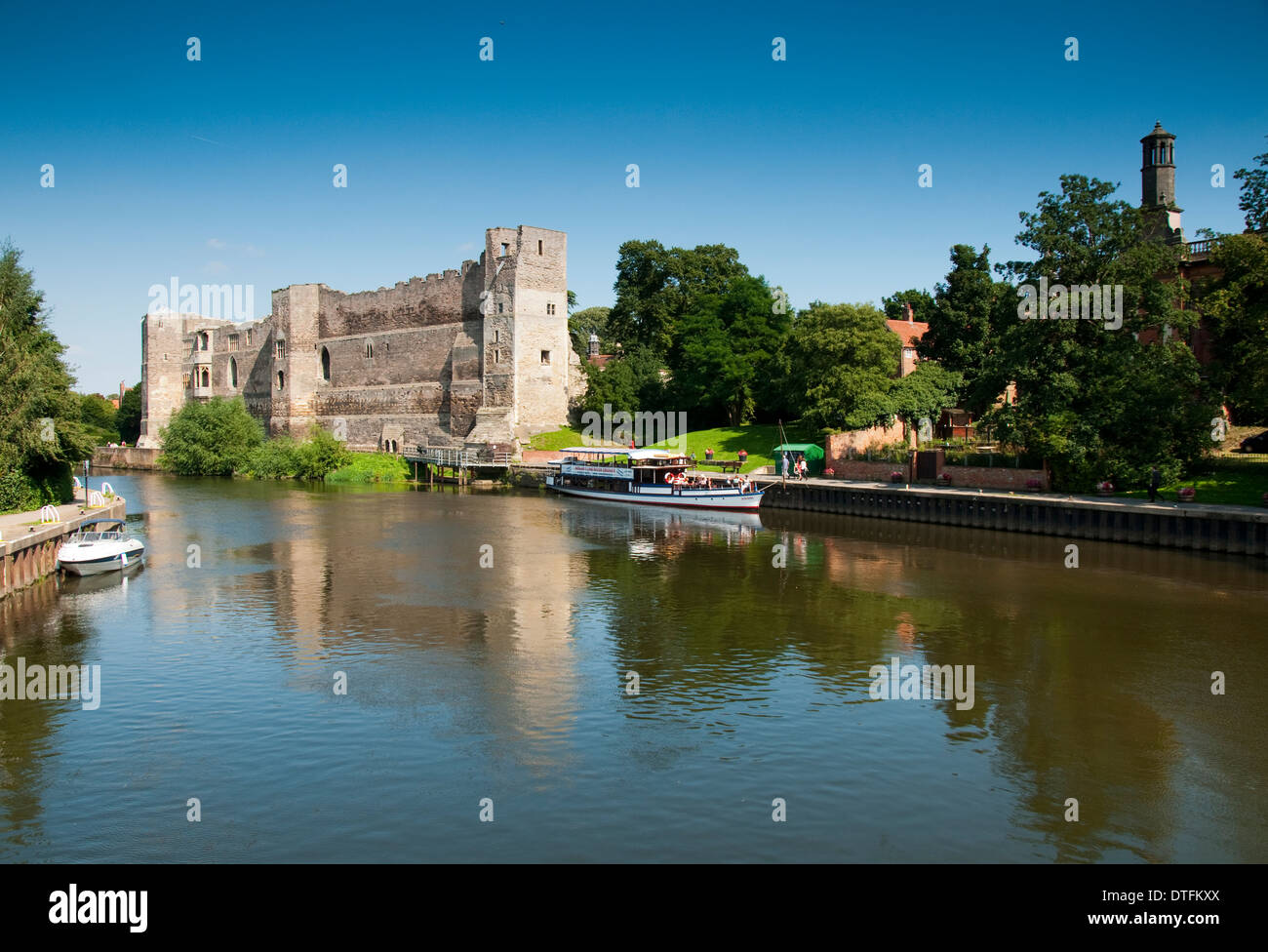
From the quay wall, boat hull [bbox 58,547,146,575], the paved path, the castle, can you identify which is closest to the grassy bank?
the castle

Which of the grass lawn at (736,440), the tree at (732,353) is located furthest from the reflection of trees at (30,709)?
the tree at (732,353)

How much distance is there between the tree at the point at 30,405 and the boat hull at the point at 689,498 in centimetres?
2116

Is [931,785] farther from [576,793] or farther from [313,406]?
[313,406]

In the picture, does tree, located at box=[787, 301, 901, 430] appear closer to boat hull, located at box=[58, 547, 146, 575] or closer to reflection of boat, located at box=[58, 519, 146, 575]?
reflection of boat, located at box=[58, 519, 146, 575]

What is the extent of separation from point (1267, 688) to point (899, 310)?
154 ft

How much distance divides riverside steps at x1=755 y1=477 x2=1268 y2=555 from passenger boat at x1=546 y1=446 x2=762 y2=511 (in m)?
2.38

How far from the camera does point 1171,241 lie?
141 ft

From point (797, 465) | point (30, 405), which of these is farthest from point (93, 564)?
point (797, 465)

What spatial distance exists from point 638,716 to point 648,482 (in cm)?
2965

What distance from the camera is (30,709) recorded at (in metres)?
12.2

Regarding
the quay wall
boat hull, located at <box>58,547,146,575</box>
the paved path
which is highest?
the quay wall

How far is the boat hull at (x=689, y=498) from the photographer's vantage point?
118 feet

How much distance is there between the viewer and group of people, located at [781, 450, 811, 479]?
38.8 meters

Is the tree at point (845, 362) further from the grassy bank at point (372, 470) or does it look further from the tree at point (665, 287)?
the grassy bank at point (372, 470)
